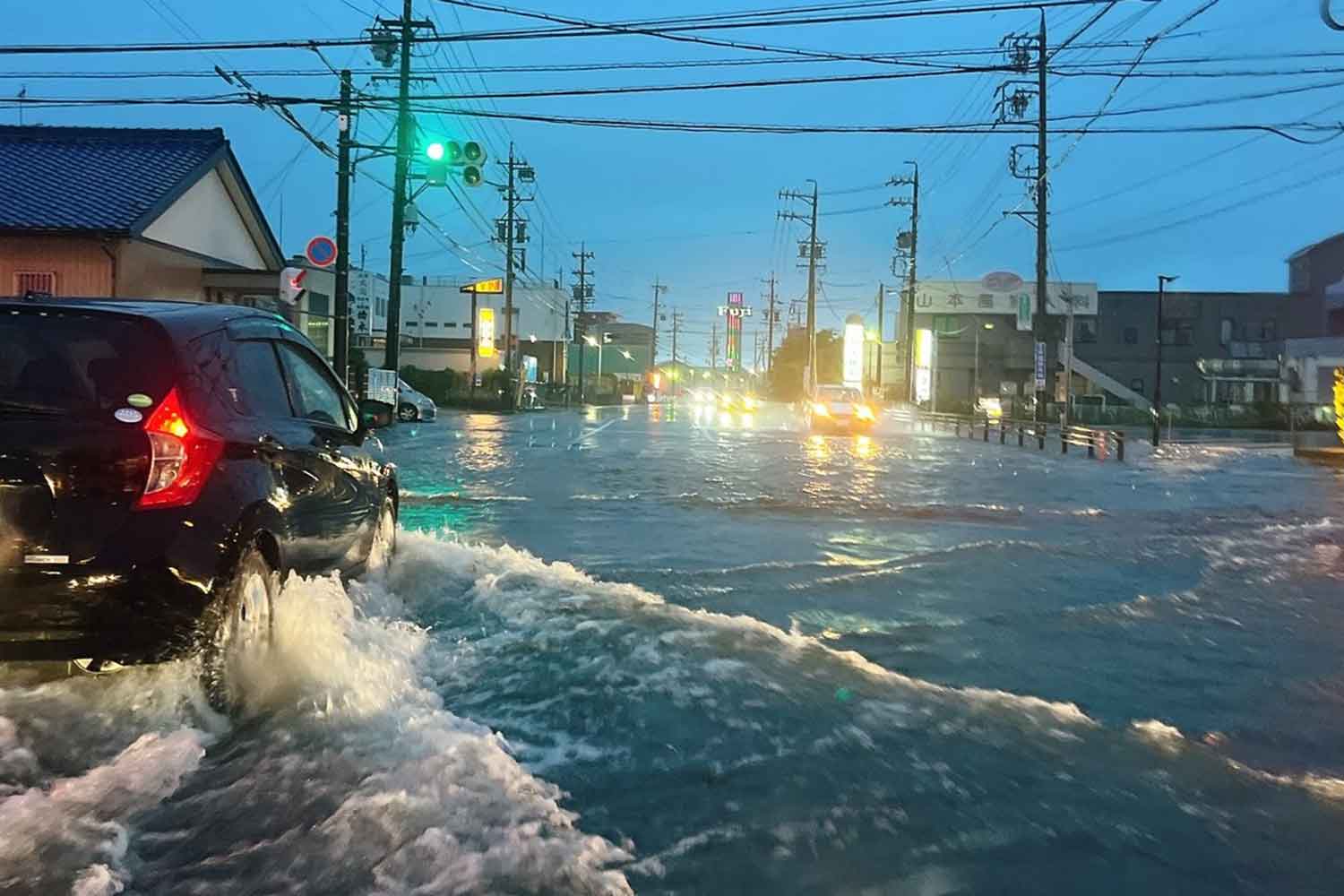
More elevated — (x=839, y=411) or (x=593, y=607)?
(x=839, y=411)

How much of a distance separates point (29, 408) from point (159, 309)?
2.72ft

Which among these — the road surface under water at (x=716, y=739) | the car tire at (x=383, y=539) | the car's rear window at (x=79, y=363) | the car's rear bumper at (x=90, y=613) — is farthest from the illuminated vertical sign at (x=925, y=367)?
the car's rear bumper at (x=90, y=613)

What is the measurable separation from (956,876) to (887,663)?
2765 mm

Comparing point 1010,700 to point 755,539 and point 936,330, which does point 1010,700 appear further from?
point 936,330

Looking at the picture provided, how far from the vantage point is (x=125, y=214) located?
22.0 meters

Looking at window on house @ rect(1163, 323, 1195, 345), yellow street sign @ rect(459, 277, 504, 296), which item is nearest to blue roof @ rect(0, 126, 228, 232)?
yellow street sign @ rect(459, 277, 504, 296)

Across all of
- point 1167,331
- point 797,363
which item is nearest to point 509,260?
point 1167,331

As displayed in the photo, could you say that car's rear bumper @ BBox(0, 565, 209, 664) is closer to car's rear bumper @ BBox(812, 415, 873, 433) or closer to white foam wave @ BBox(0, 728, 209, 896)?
white foam wave @ BBox(0, 728, 209, 896)

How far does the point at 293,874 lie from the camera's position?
348 cm

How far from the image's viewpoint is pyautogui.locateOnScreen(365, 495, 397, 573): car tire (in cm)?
739

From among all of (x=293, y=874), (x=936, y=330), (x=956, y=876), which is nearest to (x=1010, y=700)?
(x=956, y=876)

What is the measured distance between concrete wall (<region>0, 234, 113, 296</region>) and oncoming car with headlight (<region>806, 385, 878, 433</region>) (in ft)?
74.1

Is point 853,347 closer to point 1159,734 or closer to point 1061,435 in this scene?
point 1061,435

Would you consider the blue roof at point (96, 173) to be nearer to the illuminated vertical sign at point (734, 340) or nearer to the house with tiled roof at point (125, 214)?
the house with tiled roof at point (125, 214)
